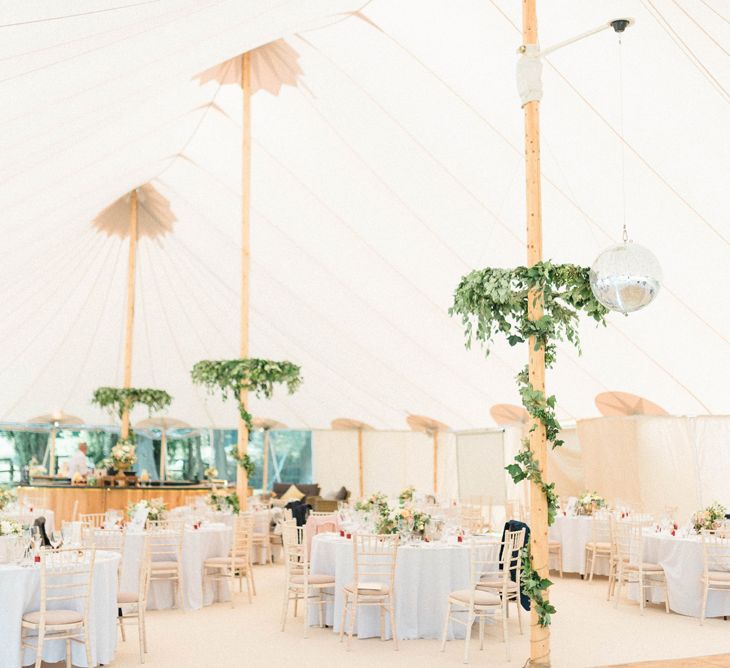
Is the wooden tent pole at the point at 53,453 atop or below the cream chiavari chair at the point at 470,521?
atop

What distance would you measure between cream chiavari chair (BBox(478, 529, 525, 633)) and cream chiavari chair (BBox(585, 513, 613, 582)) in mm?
2773

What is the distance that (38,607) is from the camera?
581 cm

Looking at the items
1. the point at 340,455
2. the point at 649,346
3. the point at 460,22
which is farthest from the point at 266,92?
the point at 340,455

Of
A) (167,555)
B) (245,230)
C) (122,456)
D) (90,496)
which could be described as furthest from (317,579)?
(122,456)

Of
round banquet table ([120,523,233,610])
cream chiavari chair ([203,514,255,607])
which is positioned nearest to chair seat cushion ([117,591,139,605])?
round banquet table ([120,523,233,610])

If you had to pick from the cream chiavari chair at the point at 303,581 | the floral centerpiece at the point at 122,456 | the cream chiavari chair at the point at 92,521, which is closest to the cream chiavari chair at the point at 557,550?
the cream chiavari chair at the point at 303,581

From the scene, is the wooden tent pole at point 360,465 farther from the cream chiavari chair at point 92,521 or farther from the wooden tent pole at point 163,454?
the cream chiavari chair at point 92,521

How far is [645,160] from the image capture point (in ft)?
25.4

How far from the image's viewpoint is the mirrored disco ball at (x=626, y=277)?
4.89 metres

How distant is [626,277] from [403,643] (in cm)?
382

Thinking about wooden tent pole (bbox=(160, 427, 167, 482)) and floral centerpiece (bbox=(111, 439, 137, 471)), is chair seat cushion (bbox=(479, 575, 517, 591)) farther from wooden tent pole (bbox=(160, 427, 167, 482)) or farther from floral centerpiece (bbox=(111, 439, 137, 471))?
wooden tent pole (bbox=(160, 427, 167, 482))

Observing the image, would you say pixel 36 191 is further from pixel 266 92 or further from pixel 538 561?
pixel 538 561

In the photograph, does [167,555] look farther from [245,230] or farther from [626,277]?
[626,277]

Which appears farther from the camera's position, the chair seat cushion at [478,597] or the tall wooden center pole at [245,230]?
the tall wooden center pole at [245,230]
